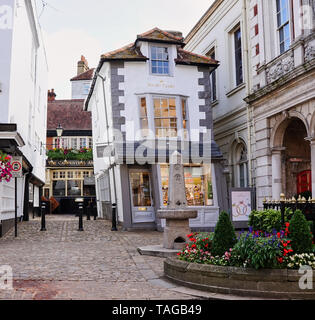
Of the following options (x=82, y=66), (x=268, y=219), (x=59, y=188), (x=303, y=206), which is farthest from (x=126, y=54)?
(x=82, y=66)

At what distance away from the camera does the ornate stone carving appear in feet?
43.5

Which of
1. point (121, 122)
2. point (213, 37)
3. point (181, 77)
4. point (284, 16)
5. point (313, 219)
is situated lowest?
point (313, 219)

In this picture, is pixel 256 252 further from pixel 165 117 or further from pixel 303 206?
pixel 165 117

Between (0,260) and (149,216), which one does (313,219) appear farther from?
(149,216)

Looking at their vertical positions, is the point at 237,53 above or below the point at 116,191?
above

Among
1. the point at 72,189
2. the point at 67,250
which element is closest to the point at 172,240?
the point at 67,250

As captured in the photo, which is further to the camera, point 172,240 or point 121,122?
point 121,122

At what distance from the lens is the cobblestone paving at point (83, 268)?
20.5 ft

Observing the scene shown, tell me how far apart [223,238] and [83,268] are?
115 inches

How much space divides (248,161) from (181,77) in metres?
4.39

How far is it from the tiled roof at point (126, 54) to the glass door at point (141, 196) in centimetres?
444

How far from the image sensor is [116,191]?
17656 mm

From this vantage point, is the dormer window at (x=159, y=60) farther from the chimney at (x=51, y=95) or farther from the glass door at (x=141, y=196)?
the chimney at (x=51, y=95)

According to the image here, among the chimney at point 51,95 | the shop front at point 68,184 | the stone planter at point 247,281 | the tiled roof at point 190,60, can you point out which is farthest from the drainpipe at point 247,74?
the chimney at point 51,95
